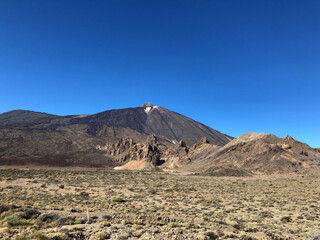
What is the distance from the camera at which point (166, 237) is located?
33.0 feet

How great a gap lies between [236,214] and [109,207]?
11.9 metres

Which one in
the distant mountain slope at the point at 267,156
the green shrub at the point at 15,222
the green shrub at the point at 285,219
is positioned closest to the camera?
the green shrub at the point at 15,222

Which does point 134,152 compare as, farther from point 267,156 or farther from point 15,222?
point 15,222

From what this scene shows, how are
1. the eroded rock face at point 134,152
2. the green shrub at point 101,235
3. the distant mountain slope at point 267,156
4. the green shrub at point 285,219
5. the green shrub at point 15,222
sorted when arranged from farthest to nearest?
the eroded rock face at point 134,152
the distant mountain slope at point 267,156
the green shrub at point 285,219
the green shrub at point 15,222
the green shrub at point 101,235

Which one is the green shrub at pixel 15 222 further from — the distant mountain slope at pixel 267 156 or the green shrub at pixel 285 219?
the distant mountain slope at pixel 267 156

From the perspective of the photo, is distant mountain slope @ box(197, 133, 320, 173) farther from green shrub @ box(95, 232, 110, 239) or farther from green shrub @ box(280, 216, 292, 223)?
green shrub @ box(95, 232, 110, 239)

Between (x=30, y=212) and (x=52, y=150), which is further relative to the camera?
(x=52, y=150)

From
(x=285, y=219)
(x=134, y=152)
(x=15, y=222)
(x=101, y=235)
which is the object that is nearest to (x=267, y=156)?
(x=285, y=219)

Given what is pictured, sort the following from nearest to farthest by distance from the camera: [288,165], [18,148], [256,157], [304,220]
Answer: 1. [304,220]
2. [288,165]
3. [256,157]
4. [18,148]

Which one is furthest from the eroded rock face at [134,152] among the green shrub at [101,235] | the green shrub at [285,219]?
the green shrub at [101,235]

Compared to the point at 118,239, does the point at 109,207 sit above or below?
below

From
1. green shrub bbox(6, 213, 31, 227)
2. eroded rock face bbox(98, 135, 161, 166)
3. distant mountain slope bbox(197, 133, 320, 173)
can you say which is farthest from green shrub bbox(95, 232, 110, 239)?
eroded rock face bbox(98, 135, 161, 166)

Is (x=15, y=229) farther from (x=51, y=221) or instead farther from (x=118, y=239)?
(x=118, y=239)

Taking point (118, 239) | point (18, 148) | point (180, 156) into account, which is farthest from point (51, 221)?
point (18, 148)
